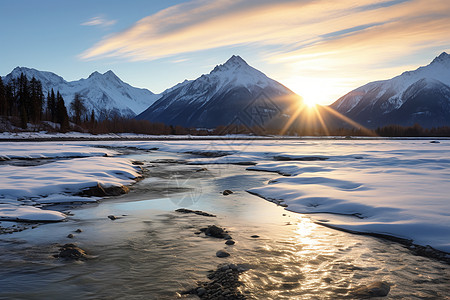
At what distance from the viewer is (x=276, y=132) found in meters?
161

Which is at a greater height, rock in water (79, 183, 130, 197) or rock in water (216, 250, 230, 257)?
rock in water (79, 183, 130, 197)

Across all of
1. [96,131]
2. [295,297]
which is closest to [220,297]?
[295,297]

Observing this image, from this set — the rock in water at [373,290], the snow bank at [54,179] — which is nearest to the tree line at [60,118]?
the snow bank at [54,179]

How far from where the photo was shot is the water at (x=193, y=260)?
5949mm

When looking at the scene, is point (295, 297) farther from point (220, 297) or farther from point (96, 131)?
point (96, 131)

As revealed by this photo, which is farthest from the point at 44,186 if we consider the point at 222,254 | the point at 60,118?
the point at 60,118

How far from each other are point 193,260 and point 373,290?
13.1 ft

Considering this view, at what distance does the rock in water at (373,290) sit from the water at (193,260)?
150 mm

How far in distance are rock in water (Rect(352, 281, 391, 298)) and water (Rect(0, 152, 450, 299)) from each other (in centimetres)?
15

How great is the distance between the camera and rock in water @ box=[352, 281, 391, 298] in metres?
5.69

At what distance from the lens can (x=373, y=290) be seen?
5777 mm

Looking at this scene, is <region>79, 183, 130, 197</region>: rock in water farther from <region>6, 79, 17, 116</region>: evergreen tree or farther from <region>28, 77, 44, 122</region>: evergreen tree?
<region>6, 79, 17, 116</region>: evergreen tree

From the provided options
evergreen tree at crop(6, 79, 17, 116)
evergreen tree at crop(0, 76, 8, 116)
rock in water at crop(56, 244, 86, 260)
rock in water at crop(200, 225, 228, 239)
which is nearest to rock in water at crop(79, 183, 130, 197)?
rock in water at crop(56, 244, 86, 260)

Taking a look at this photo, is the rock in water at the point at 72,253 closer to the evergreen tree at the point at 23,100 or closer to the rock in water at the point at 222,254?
the rock in water at the point at 222,254
